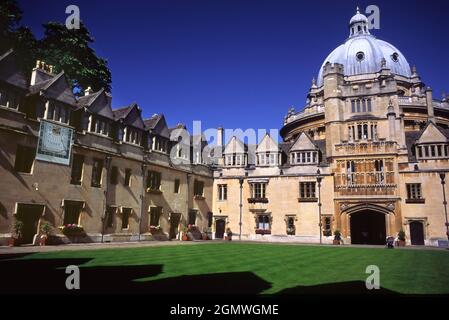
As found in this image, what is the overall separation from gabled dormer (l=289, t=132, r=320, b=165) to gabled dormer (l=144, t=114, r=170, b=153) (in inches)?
663

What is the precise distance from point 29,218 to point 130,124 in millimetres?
13635

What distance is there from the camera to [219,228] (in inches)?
1770

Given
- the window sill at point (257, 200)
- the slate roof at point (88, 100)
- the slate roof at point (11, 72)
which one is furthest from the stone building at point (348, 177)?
the slate roof at point (11, 72)

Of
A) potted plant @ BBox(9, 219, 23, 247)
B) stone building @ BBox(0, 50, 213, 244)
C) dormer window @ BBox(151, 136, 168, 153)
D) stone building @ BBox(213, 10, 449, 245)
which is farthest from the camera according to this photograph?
stone building @ BBox(213, 10, 449, 245)

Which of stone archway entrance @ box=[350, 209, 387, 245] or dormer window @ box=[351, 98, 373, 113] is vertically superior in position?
→ dormer window @ box=[351, 98, 373, 113]

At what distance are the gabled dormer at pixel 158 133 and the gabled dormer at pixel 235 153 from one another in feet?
34.9

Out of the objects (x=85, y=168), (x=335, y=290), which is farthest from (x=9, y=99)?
(x=335, y=290)

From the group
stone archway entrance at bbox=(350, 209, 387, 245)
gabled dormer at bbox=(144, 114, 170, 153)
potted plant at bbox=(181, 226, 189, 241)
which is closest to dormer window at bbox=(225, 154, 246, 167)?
Result: gabled dormer at bbox=(144, 114, 170, 153)

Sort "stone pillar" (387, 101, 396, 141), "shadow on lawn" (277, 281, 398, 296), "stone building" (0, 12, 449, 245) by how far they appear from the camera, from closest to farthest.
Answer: "shadow on lawn" (277, 281, 398, 296), "stone building" (0, 12, 449, 245), "stone pillar" (387, 101, 396, 141)

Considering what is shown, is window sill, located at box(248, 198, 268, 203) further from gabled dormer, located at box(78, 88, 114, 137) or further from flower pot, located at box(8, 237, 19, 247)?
flower pot, located at box(8, 237, 19, 247)

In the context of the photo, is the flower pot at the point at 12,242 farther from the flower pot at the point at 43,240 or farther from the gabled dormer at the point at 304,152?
→ the gabled dormer at the point at 304,152

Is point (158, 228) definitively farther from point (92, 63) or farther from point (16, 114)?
point (92, 63)

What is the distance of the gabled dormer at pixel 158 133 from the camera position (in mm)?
36719

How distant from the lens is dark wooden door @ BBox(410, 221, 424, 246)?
36656mm
